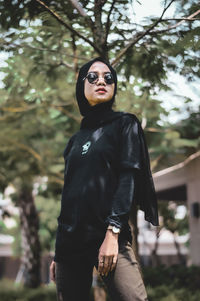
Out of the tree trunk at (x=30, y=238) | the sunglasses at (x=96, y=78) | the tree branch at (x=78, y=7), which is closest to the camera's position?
the sunglasses at (x=96, y=78)

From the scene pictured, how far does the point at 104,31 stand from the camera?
4.47 metres

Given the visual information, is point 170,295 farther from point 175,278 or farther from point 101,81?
point 101,81

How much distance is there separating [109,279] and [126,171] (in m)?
0.59

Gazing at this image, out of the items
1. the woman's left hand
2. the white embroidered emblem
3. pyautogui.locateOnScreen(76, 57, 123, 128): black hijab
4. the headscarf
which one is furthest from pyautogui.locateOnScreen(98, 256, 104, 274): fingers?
the headscarf

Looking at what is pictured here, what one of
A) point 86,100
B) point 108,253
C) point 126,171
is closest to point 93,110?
point 86,100

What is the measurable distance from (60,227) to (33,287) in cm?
1176

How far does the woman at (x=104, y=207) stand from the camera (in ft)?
6.93

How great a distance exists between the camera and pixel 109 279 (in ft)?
7.02

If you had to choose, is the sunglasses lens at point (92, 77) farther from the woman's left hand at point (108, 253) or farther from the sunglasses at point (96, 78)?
the woman's left hand at point (108, 253)

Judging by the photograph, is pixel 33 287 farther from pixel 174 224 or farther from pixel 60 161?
pixel 174 224

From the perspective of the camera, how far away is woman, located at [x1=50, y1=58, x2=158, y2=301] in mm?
2111

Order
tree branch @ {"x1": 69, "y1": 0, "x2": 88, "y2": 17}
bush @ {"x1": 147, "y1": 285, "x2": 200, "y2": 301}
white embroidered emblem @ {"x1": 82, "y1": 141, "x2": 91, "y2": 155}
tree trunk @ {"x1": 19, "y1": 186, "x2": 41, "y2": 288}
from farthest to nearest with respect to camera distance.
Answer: tree trunk @ {"x1": 19, "y1": 186, "x2": 41, "y2": 288}
bush @ {"x1": 147, "y1": 285, "x2": 200, "y2": 301}
tree branch @ {"x1": 69, "y1": 0, "x2": 88, "y2": 17}
white embroidered emblem @ {"x1": 82, "y1": 141, "x2": 91, "y2": 155}

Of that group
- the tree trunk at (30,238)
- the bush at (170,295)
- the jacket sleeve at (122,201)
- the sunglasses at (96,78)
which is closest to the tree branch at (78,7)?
the sunglasses at (96,78)

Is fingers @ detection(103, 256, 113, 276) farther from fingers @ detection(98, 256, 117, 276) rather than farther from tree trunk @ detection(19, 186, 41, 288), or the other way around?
tree trunk @ detection(19, 186, 41, 288)
